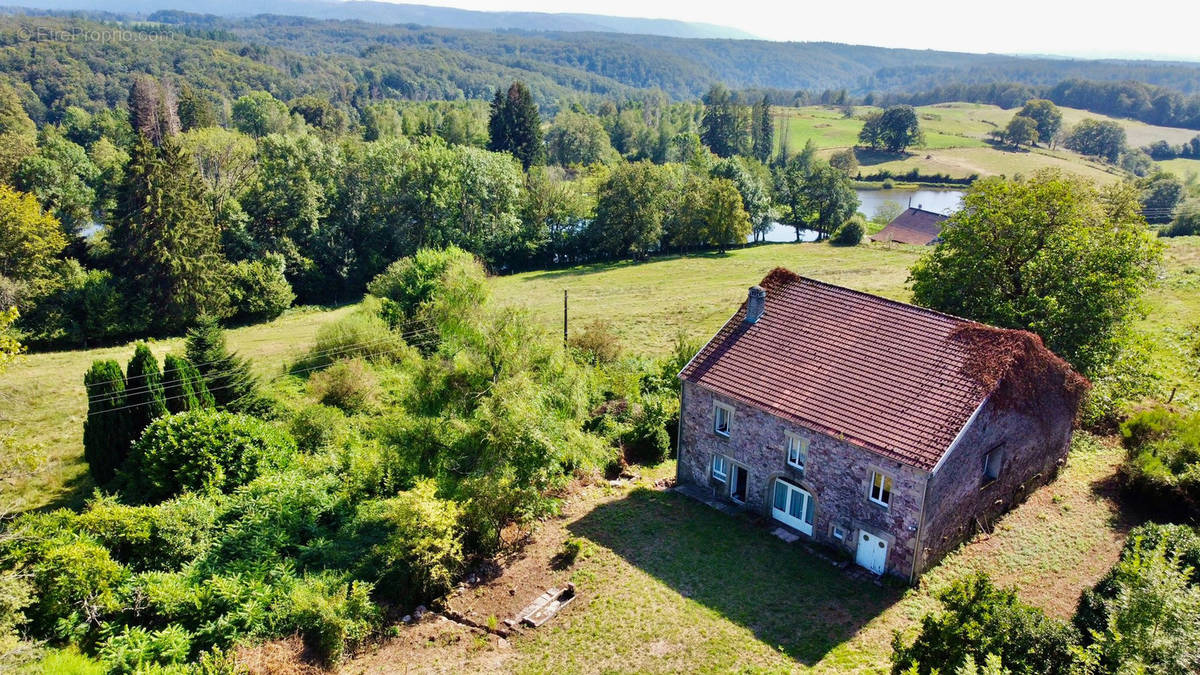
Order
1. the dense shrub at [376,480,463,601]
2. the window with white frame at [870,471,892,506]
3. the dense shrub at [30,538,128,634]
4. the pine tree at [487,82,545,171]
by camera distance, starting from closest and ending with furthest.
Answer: the dense shrub at [30,538,128,634]
the dense shrub at [376,480,463,601]
the window with white frame at [870,471,892,506]
the pine tree at [487,82,545,171]

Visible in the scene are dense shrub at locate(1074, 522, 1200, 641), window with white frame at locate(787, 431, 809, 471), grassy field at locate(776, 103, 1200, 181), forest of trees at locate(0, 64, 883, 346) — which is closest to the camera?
dense shrub at locate(1074, 522, 1200, 641)

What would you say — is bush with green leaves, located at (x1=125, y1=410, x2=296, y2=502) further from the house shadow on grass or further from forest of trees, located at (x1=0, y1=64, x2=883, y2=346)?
forest of trees, located at (x1=0, y1=64, x2=883, y2=346)

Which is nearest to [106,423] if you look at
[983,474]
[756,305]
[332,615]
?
[332,615]

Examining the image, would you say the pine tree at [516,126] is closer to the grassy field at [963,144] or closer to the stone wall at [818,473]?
the grassy field at [963,144]

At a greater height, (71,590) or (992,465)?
(992,465)

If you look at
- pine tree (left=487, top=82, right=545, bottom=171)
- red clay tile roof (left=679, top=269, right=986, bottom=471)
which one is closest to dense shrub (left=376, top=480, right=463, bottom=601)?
red clay tile roof (left=679, top=269, right=986, bottom=471)

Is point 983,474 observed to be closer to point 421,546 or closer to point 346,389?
point 421,546

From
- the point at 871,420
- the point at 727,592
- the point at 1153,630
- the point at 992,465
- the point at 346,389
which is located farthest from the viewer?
the point at 346,389

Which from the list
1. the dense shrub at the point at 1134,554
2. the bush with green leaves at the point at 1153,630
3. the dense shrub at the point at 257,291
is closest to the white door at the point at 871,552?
the dense shrub at the point at 1134,554
